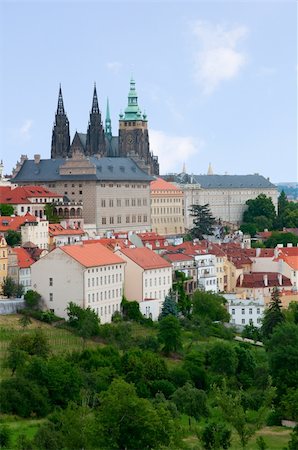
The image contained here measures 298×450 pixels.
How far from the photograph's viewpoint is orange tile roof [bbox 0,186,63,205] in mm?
89438

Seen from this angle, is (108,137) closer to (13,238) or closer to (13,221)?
(13,221)

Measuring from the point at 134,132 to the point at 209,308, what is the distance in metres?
60.6

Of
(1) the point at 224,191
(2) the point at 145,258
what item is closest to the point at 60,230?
(2) the point at 145,258

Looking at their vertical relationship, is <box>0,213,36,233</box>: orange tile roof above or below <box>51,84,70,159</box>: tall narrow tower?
below

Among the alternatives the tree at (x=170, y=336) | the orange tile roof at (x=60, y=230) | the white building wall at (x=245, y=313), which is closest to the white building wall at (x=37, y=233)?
the orange tile roof at (x=60, y=230)

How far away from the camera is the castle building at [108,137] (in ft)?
395

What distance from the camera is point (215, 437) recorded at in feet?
134

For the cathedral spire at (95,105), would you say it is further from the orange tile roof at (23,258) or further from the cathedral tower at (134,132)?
the orange tile roof at (23,258)

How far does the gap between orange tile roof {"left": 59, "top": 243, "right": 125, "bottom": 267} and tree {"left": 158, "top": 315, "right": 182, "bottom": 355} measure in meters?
5.56

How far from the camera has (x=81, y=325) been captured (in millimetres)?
59531

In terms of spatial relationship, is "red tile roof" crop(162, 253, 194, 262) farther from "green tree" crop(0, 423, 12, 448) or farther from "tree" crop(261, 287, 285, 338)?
"green tree" crop(0, 423, 12, 448)

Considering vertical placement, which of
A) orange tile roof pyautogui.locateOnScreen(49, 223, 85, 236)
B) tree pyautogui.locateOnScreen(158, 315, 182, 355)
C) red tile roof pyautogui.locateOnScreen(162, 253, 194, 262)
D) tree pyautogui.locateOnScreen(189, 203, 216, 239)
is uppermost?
tree pyautogui.locateOnScreen(189, 203, 216, 239)

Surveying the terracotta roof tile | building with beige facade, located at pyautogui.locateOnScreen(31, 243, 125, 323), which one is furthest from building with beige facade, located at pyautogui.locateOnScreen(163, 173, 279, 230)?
building with beige facade, located at pyautogui.locateOnScreen(31, 243, 125, 323)

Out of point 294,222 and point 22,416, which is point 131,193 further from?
point 22,416
